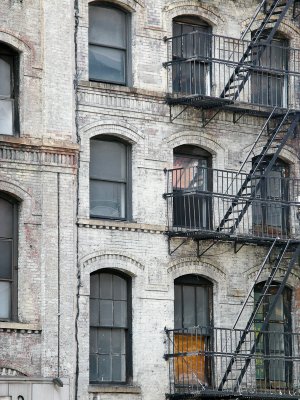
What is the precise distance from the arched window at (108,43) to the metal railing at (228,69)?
3.90 ft

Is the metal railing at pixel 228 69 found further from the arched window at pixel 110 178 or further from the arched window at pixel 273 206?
the arched window at pixel 110 178

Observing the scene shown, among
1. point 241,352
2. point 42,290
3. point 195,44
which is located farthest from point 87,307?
point 195,44

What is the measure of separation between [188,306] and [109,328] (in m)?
2.56

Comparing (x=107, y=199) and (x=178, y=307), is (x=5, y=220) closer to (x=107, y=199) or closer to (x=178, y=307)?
(x=107, y=199)

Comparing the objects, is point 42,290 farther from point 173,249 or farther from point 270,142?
point 270,142

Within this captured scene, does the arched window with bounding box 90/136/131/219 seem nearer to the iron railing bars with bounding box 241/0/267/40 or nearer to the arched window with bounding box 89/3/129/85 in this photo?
the arched window with bounding box 89/3/129/85

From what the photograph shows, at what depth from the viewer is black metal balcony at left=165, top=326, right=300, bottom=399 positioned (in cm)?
3744

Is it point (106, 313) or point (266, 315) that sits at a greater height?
point (266, 315)

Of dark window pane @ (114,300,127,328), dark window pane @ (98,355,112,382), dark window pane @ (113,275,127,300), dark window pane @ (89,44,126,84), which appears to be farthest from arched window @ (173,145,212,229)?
dark window pane @ (98,355,112,382)

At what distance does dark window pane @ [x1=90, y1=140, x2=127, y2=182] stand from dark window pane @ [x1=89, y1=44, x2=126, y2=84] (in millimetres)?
1617

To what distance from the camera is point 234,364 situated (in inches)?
1519

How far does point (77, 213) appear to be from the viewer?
1442 inches

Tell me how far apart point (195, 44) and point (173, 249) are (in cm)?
546

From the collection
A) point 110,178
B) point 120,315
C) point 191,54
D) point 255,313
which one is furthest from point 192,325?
point 191,54
